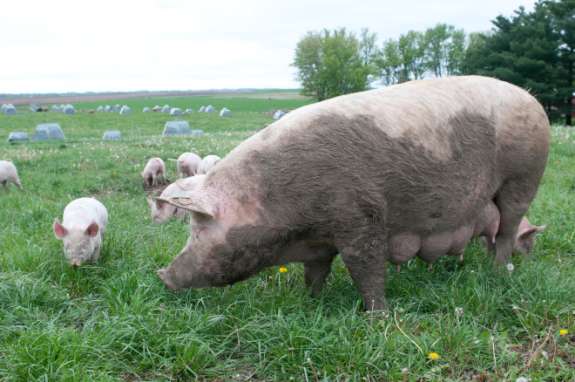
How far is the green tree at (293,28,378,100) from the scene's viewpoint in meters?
56.2

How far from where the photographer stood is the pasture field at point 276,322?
3.31m

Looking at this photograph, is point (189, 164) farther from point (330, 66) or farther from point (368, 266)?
point (330, 66)

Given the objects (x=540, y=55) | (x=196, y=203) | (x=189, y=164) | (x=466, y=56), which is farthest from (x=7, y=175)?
(x=466, y=56)

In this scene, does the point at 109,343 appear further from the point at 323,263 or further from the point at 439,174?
the point at 439,174

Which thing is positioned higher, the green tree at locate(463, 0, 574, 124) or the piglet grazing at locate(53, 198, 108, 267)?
the green tree at locate(463, 0, 574, 124)

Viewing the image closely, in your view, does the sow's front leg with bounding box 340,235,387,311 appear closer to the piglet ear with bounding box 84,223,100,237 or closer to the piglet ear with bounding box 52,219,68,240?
the piglet ear with bounding box 84,223,100,237

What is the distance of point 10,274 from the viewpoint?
4.54 metres

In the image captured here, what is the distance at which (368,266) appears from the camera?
392 centimetres

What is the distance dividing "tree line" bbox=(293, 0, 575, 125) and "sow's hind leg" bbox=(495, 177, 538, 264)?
25.1m

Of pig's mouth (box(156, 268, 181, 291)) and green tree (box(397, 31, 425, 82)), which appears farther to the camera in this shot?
green tree (box(397, 31, 425, 82))

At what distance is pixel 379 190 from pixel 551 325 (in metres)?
1.50

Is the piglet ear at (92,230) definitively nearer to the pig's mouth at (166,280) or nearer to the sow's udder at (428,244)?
the pig's mouth at (166,280)

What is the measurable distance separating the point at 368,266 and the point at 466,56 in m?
41.2

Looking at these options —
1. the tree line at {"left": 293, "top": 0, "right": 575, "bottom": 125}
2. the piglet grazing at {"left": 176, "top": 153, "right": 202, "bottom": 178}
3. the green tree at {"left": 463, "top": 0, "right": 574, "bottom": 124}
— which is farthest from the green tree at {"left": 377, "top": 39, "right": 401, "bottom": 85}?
the piglet grazing at {"left": 176, "top": 153, "right": 202, "bottom": 178}
